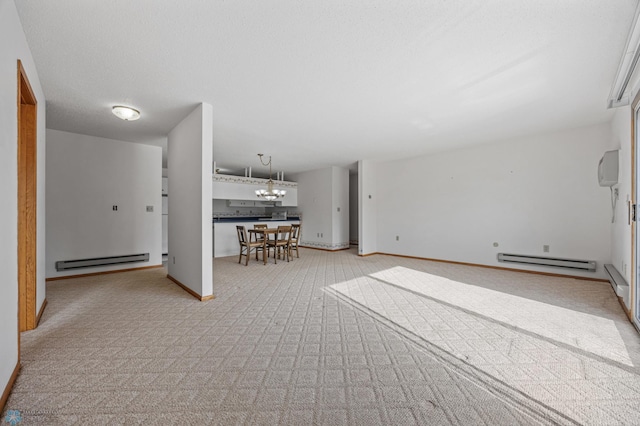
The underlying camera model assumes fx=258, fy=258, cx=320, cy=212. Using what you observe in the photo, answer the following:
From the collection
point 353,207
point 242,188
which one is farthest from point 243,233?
point 353,207

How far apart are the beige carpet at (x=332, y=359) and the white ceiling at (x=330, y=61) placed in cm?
242

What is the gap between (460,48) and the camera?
2.09 m

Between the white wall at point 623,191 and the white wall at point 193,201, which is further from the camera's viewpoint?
the white wall at point 193,201

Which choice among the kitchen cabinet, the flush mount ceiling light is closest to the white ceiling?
the flush mount ceiling light

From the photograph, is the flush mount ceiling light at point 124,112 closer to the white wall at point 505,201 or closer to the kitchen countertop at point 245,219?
the kitchen countertop at point 245,219

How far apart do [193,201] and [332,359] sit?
2.65 m

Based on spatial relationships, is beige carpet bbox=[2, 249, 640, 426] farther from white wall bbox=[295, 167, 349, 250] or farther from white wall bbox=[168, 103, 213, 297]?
white wall bbox=[295, 167, 349, 250]

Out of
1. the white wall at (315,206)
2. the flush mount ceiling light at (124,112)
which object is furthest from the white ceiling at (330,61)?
the white wall at (315,206)

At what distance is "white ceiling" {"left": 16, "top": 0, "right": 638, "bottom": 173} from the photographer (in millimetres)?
1737

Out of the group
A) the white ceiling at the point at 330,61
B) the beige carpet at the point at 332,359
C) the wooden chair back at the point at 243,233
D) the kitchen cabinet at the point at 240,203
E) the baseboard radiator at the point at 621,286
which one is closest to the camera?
the beige carpet at the point at 332,359

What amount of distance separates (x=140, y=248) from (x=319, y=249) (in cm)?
447

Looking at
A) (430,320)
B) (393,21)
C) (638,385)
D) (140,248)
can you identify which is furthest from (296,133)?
(638,385)

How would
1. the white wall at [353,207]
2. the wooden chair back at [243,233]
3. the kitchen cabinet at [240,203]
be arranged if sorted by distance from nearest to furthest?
the wooden chair back at [243,233] → the kitchen cabinet at [240,203] → the white wall at [353,207]

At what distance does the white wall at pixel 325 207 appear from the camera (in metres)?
7.63
